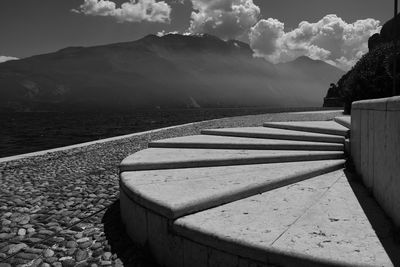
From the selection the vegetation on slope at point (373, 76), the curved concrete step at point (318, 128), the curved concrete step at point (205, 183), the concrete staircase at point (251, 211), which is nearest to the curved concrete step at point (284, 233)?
the concrete staircase at point (251, 211)

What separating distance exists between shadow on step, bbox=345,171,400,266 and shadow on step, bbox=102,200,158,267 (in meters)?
2.24

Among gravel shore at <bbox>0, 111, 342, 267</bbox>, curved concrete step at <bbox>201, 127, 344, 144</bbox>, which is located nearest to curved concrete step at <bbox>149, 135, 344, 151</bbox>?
curved concrete step at <bbox>201, 127, 344, 144</bbox>

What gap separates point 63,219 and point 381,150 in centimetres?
437

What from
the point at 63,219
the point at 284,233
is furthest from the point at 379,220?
the point at 63,219

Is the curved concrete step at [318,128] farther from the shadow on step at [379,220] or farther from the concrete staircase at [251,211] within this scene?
the shadow on step at [379,220]

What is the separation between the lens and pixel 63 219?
4.79 metres

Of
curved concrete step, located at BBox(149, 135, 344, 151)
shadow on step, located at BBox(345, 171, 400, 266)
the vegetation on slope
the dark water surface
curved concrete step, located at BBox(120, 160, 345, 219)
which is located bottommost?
the dark water surface

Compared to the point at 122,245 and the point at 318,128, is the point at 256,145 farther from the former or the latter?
the point at 122,245

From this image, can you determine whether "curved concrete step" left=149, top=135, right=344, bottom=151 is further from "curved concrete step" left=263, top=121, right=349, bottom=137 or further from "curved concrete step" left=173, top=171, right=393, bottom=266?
"curved concrete step" left=173, top=171, right=393, bottom=266

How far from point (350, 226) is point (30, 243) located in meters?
3.74

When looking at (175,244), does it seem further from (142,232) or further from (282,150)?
(282,150)

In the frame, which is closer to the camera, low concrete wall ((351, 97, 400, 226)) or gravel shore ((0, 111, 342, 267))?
low concrete wall ((351, 97, 400, 226))

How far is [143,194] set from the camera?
3.87m

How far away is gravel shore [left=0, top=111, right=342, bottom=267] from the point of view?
12.0 feet
